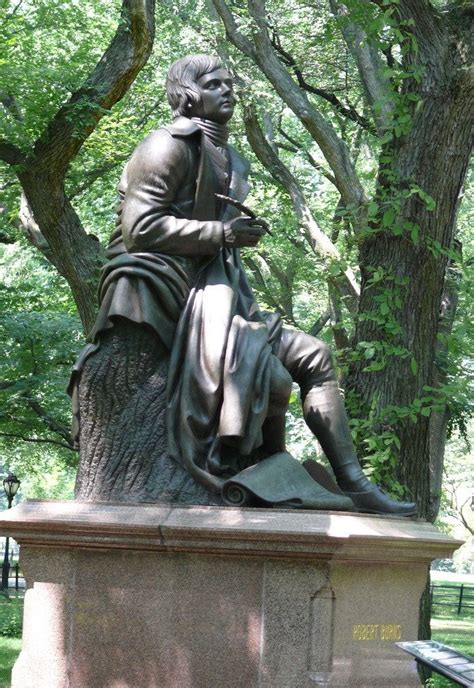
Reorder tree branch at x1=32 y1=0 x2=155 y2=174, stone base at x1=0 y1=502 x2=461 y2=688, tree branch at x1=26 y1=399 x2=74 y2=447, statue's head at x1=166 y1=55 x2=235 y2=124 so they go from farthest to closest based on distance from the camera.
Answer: tree branch at x1=26 y1=399 x2=74 y2=447
tree branch at x1=32 y1=0 x2=155 y2=174
statue's head at x1=166 y1=55 x2=235 y2=124
stone base at x1=0 y1=502 x2=461 y2=688

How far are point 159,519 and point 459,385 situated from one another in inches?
191

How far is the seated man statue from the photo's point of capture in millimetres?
6367

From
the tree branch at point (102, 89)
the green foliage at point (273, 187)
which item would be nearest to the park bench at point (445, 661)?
the green foliage at point (273, 187)

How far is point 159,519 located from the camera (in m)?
6.05

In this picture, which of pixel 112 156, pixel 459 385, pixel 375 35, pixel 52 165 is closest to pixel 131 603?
pixel 459 385

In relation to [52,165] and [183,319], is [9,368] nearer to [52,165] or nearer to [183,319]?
[52,165]

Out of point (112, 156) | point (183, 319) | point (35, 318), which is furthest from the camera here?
point (35, 318)

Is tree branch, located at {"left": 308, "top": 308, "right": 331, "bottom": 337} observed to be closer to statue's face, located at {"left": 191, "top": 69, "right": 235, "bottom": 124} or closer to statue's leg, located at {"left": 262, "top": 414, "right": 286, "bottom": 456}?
statue's face, located at {"left": 191, "top": 69, "right": 235, "bottom": 124}

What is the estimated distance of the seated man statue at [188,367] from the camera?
637 centimetres

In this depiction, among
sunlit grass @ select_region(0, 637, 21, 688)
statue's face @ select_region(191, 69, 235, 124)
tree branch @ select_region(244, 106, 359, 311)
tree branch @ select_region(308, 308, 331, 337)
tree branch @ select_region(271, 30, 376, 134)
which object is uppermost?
tree branch @ select_region(271, 30, 376, 134)

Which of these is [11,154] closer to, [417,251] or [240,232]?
[417,251]

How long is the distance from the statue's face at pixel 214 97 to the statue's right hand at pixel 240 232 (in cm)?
72

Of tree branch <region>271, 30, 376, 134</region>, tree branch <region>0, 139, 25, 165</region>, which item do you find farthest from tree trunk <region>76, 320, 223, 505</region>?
tree branch <region>271, 30, 376, 134</region>

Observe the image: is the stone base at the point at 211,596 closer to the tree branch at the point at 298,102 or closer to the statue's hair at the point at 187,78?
the statue's hair at the point at 187,78
